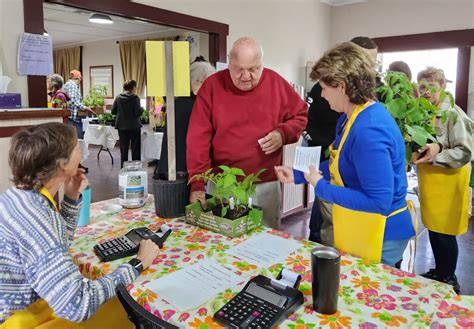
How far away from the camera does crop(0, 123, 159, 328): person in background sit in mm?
959

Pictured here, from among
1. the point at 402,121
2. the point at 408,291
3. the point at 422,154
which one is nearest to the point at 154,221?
the point at 408,291

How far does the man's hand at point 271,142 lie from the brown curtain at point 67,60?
10.3 meters

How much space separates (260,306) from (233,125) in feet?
3.50

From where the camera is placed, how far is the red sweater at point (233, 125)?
185cm

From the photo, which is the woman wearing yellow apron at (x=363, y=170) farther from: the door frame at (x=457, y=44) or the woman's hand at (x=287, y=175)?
the door frame at (x=457, y=44)

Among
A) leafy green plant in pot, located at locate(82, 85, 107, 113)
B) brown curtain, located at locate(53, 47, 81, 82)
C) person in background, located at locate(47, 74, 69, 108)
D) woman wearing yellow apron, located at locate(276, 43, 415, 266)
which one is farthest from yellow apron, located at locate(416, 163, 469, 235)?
brown curtain, located at locate(53, 47, 81, 82)

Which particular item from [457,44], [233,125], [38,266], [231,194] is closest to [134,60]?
[457,44]

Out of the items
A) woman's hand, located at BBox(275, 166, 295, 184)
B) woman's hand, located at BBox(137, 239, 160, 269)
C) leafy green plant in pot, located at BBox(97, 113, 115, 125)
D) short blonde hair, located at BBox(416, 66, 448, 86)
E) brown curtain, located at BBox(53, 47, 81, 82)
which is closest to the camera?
woman's hand, located at BBox(137, 239, 160, 269)

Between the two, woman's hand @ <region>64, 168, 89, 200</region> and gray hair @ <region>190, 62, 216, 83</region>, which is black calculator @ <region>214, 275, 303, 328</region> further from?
gray hair @ <region>190, 62, 216, 83</region>

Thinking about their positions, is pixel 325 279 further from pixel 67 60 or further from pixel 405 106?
pixel 67 60

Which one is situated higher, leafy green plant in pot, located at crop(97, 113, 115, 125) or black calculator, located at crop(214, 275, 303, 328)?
leafy green plant in pot, located at crop(97, 113, 115, 125)

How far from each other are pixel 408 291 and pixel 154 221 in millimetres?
977

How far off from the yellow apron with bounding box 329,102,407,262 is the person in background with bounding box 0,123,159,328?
0.67 metres

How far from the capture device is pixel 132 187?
1770mm
